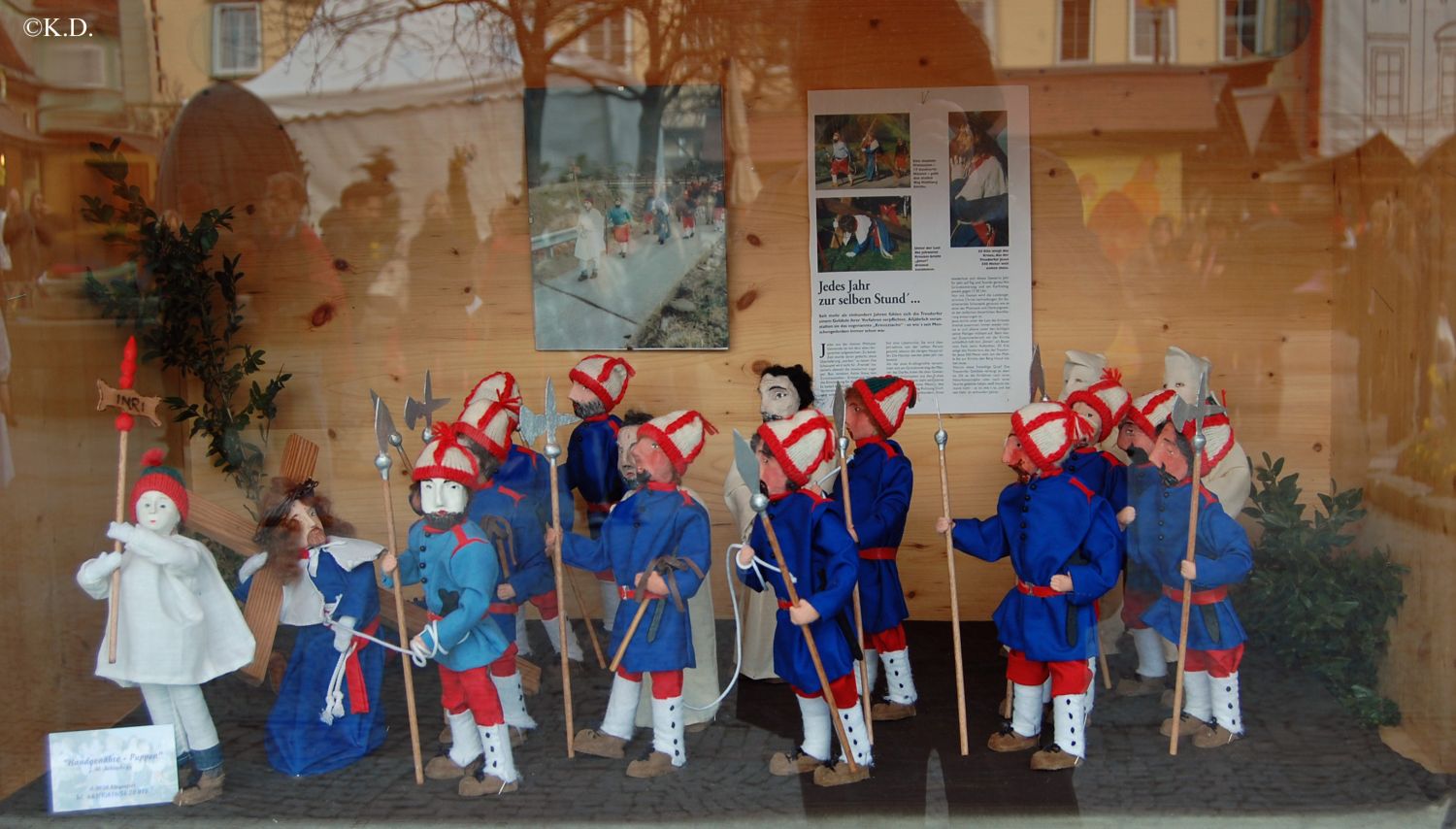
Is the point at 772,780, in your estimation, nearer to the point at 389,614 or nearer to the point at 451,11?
the point at 389,614

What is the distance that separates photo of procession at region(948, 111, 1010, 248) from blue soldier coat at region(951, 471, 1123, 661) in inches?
59.4

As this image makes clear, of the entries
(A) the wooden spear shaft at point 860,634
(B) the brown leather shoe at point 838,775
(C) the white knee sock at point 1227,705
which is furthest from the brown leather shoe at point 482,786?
(C) the white knee sock at point 1227,705

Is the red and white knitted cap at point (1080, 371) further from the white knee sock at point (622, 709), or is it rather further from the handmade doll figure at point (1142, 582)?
the white knee sock at point (622, 709)

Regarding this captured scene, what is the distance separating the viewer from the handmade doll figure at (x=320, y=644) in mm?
4121

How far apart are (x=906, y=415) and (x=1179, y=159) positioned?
5.15ft

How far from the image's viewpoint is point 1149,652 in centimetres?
446

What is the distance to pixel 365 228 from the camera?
503 centimetres

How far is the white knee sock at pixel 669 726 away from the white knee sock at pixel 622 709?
0.11 metres

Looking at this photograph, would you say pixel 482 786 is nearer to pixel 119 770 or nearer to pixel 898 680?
pixel 119 770

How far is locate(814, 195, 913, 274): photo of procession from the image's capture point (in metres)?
5.25

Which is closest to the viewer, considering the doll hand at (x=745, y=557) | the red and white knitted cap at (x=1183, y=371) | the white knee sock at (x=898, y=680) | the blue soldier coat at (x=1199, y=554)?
the doll hand at (x=745, y=557)

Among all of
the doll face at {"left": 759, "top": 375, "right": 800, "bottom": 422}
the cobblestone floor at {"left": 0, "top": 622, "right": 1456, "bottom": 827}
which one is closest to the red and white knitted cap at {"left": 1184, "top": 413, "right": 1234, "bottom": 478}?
the cobblestone floor at {"left": 0, "top": 622, "right": 1456, "bottom": 827}

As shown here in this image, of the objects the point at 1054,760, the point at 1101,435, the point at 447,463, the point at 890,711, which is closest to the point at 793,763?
the point at 890,711

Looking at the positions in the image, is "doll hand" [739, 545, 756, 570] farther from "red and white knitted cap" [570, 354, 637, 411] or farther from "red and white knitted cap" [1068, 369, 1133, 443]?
"red and white knitted cap" [1068, 369, 1133, 443]
